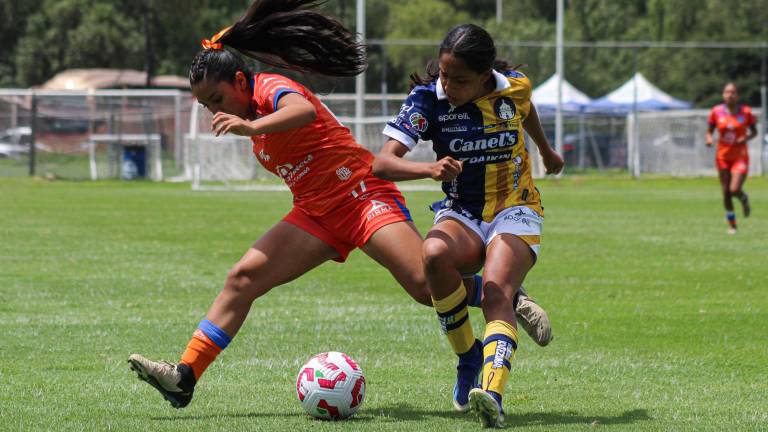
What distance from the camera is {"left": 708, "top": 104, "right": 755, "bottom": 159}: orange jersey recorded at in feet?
65.8

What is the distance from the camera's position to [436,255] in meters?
5.74

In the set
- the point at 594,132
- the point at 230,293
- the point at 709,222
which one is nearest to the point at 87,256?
the point at 230,293

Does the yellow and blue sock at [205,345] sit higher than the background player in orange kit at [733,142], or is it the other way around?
the yellow and blue sock at [205,345]

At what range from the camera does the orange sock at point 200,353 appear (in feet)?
19.7

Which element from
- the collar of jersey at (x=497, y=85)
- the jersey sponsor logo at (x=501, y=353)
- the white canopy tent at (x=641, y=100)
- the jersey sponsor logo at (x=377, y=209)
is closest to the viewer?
the jersey sponsor logo at (x=501, y=353)

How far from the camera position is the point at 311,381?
19.5 ft

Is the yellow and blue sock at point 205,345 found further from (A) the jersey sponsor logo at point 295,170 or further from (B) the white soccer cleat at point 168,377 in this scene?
(A) the jersey sponsor logo at point 295,170

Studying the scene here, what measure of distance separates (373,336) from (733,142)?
43.2 ft

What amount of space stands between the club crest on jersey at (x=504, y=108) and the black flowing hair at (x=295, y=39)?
949 mm

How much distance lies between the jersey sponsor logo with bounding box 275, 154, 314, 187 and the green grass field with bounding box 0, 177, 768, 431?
1.14 m

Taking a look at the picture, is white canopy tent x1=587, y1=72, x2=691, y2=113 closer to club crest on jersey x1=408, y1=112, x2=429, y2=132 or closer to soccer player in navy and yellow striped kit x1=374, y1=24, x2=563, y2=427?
soccer player in navy and yellow striped kit x1=374, y1=24, x2=563, y2=427

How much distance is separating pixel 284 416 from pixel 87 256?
8.99 meters

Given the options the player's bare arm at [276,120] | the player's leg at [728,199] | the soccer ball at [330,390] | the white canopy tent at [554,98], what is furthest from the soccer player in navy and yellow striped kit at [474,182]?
the white canopy tent at [554,98]

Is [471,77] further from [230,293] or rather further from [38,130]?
[38,130]
